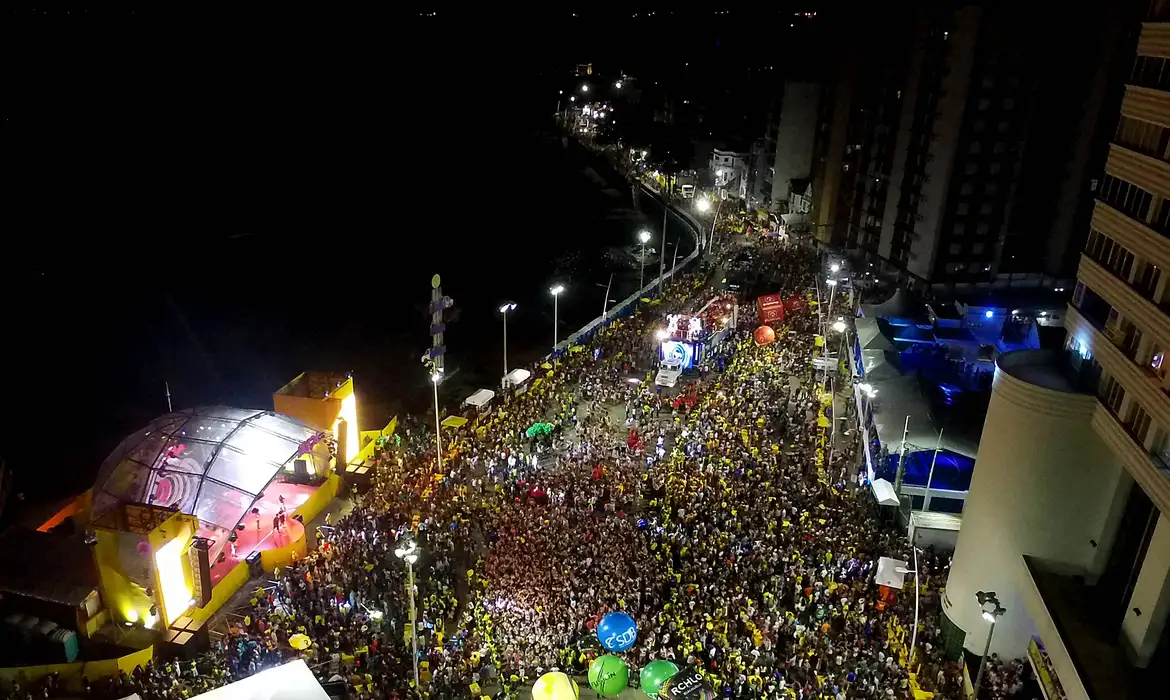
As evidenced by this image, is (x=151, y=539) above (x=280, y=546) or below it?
above

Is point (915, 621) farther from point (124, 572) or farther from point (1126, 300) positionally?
point (124, 572)

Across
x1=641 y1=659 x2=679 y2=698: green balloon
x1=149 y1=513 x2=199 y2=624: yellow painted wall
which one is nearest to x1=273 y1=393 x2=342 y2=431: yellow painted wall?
x1=149 y1=513 x2=199 y2=624: yellow painted wall

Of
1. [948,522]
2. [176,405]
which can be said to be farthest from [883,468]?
[176,405]

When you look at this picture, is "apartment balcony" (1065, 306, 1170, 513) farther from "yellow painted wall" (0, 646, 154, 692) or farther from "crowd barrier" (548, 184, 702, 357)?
"crowd barrier" (548, 184, 702, 357)

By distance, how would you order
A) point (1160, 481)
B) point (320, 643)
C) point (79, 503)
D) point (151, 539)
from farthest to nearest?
1. point (79, 503)
2. point (151, 539)
3. point (320, 643)
4. point (1160, 481)

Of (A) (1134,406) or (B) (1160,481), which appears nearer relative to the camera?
(B) (1160,481)

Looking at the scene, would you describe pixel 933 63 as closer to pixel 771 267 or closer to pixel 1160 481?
pixel 771 267

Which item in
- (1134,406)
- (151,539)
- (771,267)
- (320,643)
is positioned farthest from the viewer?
(771,267)

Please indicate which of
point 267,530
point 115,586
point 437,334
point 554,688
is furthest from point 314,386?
point 554,688
